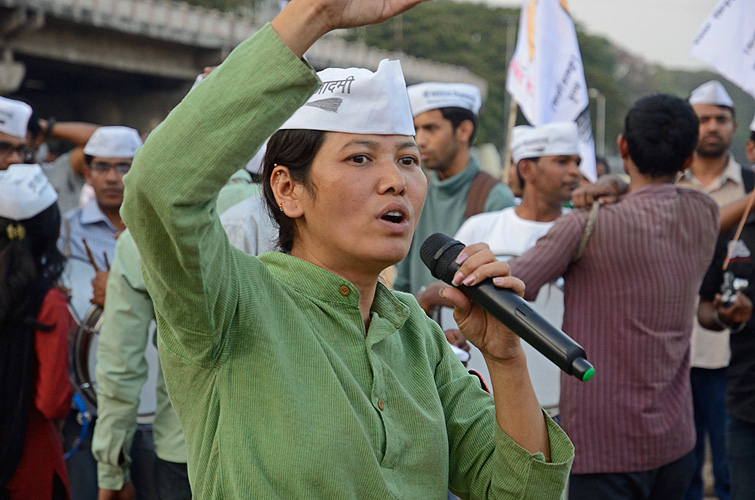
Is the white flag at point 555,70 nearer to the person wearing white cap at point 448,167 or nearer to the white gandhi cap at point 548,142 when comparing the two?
the person wearing white cap at point 448,167

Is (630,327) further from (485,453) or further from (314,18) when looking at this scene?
(314,18)

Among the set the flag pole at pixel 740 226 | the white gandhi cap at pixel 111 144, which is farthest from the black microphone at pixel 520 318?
the white gandhi cap at pixel 111 144

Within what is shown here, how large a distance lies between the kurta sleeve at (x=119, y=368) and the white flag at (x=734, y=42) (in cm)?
333

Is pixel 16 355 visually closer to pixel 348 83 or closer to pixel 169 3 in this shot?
pixel 348 83

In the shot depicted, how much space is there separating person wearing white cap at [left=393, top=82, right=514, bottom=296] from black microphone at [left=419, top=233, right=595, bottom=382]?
11.8 ft

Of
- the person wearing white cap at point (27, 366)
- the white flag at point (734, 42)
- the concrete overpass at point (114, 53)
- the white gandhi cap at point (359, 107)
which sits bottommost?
the concrete overpass at point (114, 53)

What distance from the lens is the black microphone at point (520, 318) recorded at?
1698 millimetres

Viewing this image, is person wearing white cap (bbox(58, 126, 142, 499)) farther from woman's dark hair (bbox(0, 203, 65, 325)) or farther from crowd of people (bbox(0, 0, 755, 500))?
woman's dark hair (bbox(0, 203, 65, 325))

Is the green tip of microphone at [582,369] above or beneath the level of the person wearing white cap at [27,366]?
above

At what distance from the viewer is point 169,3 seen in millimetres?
30000

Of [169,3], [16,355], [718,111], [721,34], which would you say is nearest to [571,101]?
[718,111]

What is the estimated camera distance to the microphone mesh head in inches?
76.9

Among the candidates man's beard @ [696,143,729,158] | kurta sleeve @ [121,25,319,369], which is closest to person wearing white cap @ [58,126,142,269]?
kurta sleeve @ [121,25,319,369]

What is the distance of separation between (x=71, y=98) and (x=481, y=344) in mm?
38227
